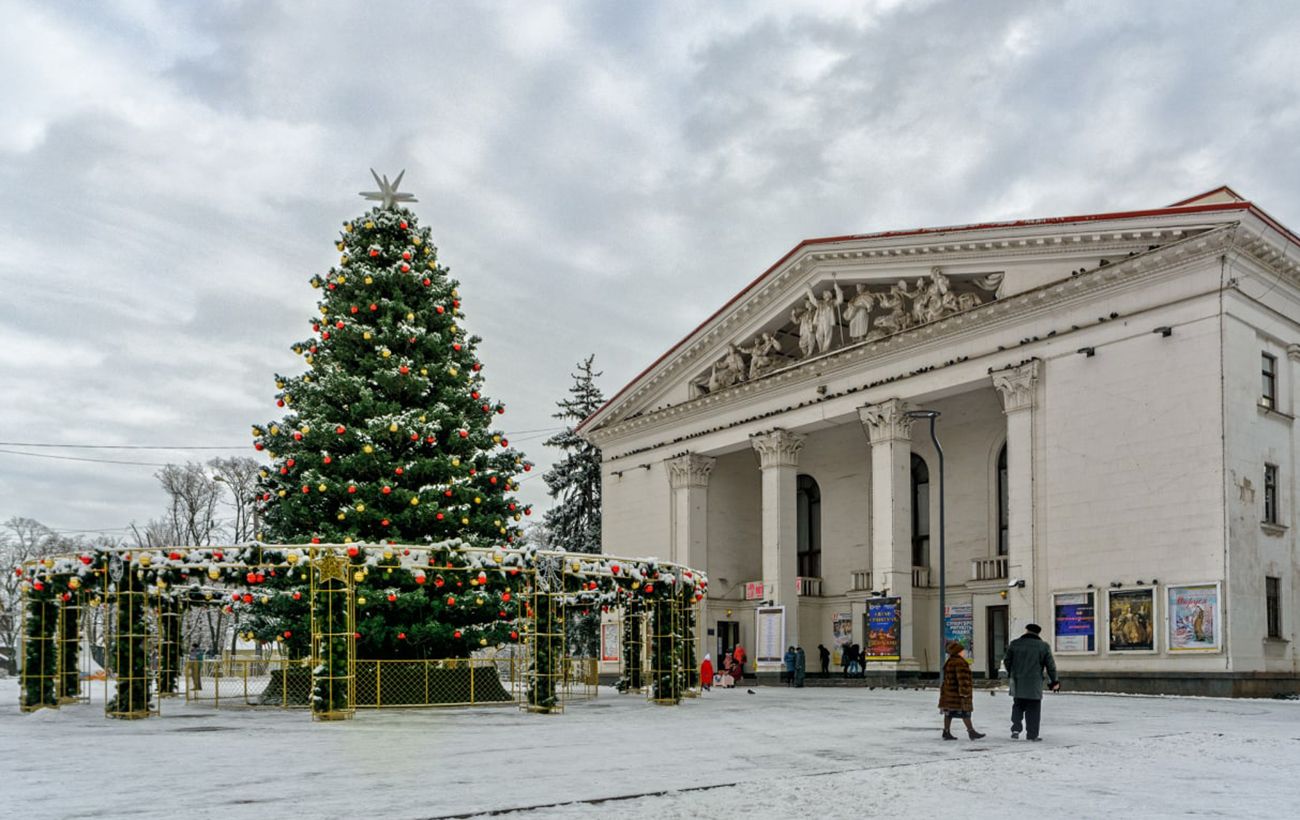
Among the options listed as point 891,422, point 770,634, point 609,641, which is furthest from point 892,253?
point 609,641

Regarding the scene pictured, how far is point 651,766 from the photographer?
13594 millimetres

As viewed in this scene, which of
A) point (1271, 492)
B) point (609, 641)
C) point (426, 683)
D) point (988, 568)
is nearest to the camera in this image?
point (426, 683)

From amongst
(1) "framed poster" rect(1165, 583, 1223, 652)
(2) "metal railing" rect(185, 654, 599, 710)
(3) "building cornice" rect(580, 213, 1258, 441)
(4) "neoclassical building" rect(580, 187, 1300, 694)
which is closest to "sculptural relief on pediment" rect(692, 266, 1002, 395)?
(4) "neoclassical building" rect(580, 187, 1300, 694)

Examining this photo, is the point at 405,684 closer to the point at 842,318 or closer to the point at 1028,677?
the point at 1028,677

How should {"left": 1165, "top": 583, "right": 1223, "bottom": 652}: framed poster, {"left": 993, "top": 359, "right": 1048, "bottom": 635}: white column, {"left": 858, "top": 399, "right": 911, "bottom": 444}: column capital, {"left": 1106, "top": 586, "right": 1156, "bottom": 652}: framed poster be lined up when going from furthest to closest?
1. {"left": 858, "top": 399, "right": 911, "bottom": 444}: column capital
2. {"left": 993, "top": 359, "right": 1048, "bottom": 635}: white column
3. {"left": 1106, "top": 586, "right": 1156, "bottom": 652}: framed poster
4. {"left": 1165, "top": 583, "right": 1223, "bottom": 652}: framed poster

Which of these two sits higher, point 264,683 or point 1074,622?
point 1074,622

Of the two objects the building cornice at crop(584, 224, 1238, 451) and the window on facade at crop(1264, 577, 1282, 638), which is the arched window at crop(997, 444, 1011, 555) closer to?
the building cornice at crop(584, 224, 1238, 451)

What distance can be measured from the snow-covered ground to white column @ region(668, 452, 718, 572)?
26073 mm

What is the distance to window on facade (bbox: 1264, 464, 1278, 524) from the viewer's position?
31.3 m

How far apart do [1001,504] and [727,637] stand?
13.7m

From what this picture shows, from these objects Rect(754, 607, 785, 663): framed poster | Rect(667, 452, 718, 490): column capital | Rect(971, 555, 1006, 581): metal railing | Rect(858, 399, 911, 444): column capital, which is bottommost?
Rect(754, 607, 785, 663): framed poster

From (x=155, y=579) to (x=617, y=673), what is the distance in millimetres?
29280

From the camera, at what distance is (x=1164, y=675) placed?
98.0 ft

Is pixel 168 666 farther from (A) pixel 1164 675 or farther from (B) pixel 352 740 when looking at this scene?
(A) pixel 1164 675
